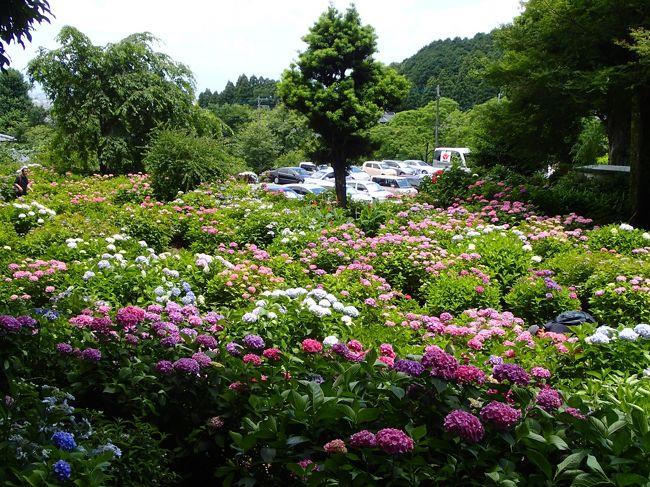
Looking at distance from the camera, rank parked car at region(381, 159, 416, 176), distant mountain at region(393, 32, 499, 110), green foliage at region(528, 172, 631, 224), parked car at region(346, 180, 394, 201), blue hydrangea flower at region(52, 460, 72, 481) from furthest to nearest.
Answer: distant mountain at region(393, 32, 499, 110), parked car at region(381, 159, 416, 176), parked car at region(346, 180, 394, 201), green foliage at region(528, 172, 631, 224), blue hydrangea flower at region(52, 460, 72, 481)

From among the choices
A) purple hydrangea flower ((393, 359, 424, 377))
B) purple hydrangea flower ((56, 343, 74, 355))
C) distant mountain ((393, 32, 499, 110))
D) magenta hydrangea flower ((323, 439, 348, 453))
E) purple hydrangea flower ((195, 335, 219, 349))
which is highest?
distant mountain ((393, 32, 499, 110))

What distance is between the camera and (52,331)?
3496 mm

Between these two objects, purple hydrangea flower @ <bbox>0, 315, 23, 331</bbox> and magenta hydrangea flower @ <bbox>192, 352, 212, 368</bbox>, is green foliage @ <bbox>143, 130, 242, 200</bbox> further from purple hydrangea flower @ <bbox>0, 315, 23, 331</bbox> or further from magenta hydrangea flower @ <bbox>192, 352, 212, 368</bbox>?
magenta hydrangea flower @ <bbox>192, 352, 212, 368</bbox>

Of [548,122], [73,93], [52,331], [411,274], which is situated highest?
[73,93]

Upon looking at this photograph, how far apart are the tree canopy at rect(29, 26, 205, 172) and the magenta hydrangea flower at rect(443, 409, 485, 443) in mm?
16862

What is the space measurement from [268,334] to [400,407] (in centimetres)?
175

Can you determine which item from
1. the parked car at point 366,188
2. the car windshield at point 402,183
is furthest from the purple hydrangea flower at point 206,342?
the car windshield at point 402,183

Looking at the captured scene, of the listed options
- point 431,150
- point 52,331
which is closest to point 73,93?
point 52,331

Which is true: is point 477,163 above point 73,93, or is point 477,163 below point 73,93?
below

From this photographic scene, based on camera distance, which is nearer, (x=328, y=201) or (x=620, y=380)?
(x=620, y=380)

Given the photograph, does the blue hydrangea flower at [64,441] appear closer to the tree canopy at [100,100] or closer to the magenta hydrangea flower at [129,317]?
the magenta hydrangea flower at [129,317]

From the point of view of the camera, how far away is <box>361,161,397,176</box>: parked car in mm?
38906

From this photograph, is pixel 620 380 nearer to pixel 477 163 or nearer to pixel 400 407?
pixel 400 407

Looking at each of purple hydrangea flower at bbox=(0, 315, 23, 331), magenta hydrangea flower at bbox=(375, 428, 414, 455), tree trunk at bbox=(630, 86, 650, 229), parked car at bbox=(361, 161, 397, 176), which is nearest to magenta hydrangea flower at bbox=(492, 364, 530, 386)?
magenta hydrangea flower at bbox=(375, 428, 414, 455)
